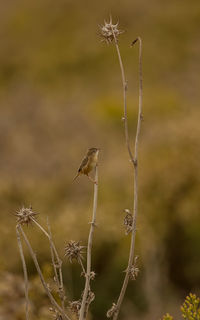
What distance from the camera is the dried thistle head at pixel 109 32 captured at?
2295 mm

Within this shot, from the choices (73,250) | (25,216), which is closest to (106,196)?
(73,250)

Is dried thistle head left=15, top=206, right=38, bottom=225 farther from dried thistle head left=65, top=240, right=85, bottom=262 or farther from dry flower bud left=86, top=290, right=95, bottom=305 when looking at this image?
dry flower bud left=86, top=290, right=95, bottom=305

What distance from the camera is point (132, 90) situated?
50.2 metres

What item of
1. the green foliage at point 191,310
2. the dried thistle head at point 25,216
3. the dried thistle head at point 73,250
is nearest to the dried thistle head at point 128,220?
the dried thistle head at point 73,250

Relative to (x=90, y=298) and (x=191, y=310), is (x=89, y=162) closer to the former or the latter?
(x=90, y=298)

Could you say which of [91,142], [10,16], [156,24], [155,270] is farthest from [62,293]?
[10,16]

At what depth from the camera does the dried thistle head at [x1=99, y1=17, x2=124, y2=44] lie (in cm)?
229

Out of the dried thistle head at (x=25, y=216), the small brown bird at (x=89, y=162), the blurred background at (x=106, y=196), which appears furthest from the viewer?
the blurred background at (x=106, y=196)

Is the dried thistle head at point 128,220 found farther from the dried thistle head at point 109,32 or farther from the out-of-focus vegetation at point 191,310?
the dried thistle head at point 109,32

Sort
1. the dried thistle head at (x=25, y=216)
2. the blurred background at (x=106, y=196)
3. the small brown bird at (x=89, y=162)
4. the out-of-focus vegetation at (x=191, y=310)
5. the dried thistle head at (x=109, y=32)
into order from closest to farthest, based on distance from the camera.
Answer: the dried thistle head at (x=25, y=216)
the dried thistle head at (x=109, y=32)
the small brown bird at (x=89, y=162)
the out-of-focus vegetation at (x=191, y=310)
the blurred background at (x=106, y=196)

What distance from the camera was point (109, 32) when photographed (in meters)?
2.32

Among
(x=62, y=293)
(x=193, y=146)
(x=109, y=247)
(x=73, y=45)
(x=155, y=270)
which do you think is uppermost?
(x=73, y=45)

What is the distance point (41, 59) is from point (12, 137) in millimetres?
37846

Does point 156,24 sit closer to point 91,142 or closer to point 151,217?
point 91,142
